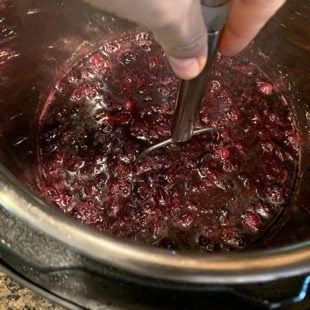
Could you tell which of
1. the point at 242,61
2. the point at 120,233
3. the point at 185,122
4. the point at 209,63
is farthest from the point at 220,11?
the point at 242,61

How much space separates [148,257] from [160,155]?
589 millimetres

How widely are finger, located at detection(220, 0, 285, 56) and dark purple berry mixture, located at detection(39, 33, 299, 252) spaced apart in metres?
0.49

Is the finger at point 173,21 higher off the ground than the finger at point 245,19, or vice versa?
the finger at point 173,21

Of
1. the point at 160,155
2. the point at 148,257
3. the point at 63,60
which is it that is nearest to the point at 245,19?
the point at 148,257

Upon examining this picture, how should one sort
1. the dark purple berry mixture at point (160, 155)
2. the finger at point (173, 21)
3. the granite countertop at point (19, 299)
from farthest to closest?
1. the dark purple berry mixture at point (160, 155)
2. the granite countertop at point (19, 299)
3. the finger at point (173, 21)

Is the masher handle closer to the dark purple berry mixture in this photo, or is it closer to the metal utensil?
the metal utensil

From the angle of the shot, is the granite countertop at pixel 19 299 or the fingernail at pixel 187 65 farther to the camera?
the granite countertop at pixel 19 299

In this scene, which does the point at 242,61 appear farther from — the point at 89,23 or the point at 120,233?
the point at 120,233

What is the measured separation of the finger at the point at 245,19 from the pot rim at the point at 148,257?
31 centimetres

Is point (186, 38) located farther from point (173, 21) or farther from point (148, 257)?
point (148, 257)

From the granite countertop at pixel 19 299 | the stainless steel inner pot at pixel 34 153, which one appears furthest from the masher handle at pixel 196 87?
the granite countertop at pixel 19 299

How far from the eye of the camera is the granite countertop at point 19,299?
37.2 inches

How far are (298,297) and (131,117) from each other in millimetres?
665

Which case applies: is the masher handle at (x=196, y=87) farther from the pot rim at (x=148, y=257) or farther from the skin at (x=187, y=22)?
the pot rim at (x=148, y=257)
